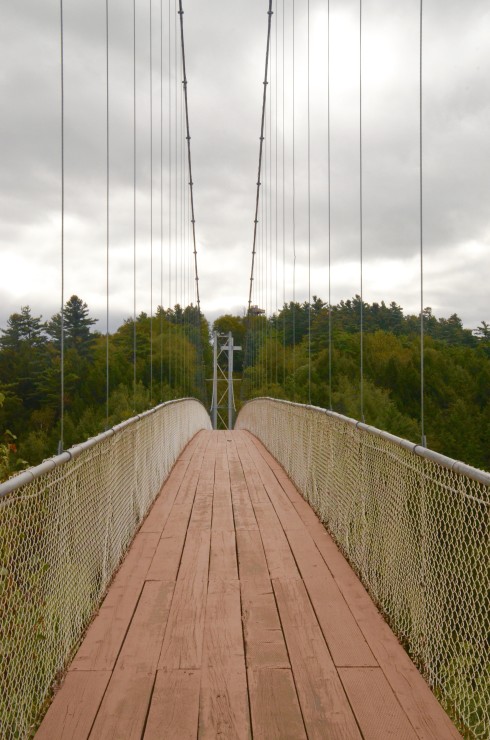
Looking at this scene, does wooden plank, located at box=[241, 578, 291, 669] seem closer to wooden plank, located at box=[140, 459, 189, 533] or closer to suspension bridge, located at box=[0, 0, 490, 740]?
suspension bridge, located at box=[0, 0, 490, 740]

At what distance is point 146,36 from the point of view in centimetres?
1271

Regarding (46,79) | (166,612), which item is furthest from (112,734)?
(46,79)

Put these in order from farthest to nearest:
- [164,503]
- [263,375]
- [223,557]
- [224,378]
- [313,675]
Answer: [224,378], [263,375], [164,503], [223,557], [313,675]

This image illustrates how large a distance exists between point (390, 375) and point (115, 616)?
43.2 metres

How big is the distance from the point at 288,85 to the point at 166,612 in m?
18.3

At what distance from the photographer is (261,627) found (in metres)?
3.06

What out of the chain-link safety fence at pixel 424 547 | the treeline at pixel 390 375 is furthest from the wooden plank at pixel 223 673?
the treeline at pixel 390 375

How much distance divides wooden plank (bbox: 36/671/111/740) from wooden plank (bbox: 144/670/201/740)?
Answer: 0.59 ft

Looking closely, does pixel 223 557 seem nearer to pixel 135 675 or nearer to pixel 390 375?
pixel 135 675

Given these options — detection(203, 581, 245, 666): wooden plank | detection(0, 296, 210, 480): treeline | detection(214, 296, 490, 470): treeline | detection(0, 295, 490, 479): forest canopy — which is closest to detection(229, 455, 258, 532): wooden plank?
detection(203, 581, 245, 666): wooden plank

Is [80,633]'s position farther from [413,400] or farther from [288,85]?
[413,400]

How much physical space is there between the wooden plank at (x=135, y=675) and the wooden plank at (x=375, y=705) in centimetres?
65

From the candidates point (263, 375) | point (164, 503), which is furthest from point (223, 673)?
point (263, 375)

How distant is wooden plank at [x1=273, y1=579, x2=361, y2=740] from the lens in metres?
2.23
